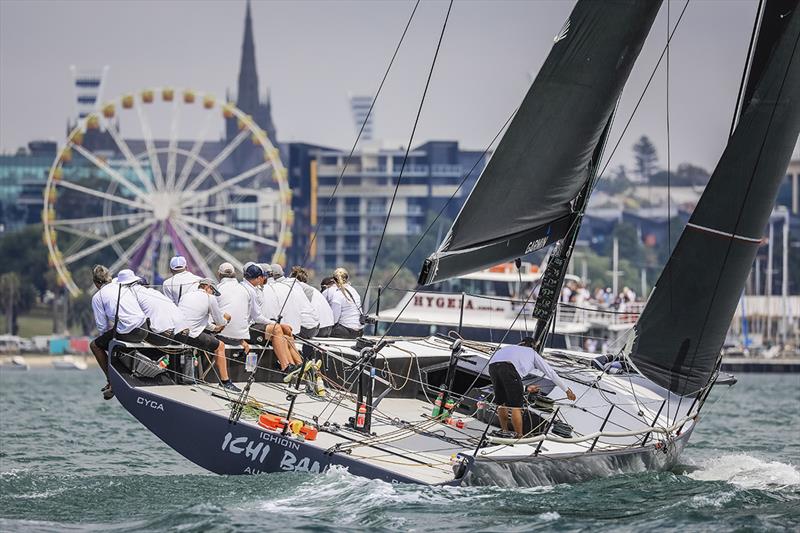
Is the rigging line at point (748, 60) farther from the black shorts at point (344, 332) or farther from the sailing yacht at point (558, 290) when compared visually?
the black shorts at point (344, 332)

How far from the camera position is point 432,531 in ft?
33.5

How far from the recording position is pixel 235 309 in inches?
540

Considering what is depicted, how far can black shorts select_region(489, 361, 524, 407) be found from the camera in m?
12.0

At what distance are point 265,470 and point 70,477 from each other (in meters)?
2.13

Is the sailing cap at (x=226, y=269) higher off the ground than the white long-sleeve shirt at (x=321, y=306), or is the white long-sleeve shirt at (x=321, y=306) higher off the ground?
the sailing cap at (x=226, y=269)

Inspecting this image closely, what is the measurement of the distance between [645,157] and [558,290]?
154 metres

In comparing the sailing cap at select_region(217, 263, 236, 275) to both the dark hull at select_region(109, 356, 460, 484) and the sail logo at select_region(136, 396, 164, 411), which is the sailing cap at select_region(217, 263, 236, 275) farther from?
the sail logo at select_region(136, 396, 164, 411)

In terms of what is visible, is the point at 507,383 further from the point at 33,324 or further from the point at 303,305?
the point at 33,324

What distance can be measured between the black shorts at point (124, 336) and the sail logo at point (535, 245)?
11.2 feet

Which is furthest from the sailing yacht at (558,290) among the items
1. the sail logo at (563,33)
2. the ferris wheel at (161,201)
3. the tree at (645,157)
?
the tree at (645,157)

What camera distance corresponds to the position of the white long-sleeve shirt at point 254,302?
13773mm

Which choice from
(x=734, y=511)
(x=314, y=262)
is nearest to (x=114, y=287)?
(x=734, y=511)

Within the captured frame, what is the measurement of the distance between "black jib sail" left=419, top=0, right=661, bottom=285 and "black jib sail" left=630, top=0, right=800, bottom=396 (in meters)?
1.20

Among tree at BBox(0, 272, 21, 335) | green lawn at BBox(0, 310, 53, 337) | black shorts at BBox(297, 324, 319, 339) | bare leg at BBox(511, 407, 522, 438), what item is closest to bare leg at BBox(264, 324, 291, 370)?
black shorts at BBox(297, 324, 319, 339)
